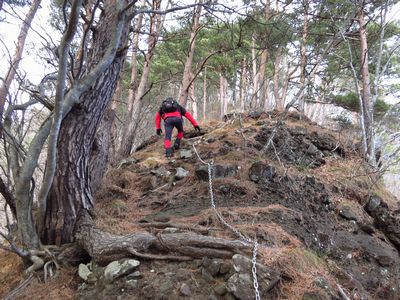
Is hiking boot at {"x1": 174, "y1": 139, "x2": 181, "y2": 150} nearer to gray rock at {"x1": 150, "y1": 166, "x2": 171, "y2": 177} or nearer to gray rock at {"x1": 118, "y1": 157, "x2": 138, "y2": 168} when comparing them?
gray rock at {"x1": 118, "y1": 157, "x2": 138, "y2": 168}

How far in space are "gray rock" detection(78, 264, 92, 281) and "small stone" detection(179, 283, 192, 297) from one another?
1083 mm

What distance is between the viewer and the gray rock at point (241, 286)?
2682mm

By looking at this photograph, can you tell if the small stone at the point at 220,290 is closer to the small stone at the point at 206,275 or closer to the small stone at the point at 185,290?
the small stone at the point at 206,275

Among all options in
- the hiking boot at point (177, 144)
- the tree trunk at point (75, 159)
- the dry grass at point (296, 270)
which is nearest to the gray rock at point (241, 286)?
the dry grass at point (296, 270)

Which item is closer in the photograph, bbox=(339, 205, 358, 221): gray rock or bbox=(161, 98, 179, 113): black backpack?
bbox=(339, 205, 358, 221): gray rock

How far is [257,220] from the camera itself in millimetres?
4234

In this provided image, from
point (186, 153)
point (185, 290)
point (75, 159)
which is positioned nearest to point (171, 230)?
point (185, 290)

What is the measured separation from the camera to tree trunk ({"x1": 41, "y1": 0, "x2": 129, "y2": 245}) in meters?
3.65

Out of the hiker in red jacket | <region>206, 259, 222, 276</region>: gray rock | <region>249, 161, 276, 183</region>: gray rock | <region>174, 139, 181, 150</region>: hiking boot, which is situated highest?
the hiker in red jacket

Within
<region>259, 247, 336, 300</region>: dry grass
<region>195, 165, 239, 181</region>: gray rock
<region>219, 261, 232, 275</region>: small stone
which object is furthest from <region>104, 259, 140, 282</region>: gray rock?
<region>195, 165, 239, 181</region>: gray rock

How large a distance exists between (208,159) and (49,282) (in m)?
3.82

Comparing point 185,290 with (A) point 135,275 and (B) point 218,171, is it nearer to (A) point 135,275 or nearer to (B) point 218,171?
(A) point 135,275

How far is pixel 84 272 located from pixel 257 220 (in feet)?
7.59

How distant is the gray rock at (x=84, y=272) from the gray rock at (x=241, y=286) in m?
1.53
